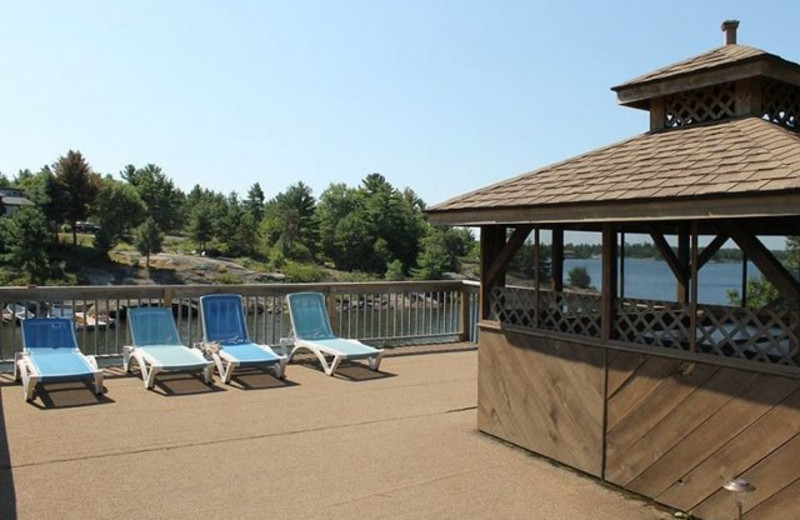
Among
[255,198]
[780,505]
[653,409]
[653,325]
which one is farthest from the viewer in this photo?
[255,198]

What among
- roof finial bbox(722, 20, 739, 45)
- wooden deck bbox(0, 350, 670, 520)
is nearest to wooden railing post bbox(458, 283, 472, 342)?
wooden deck bbox(0, 350, 670, 520)

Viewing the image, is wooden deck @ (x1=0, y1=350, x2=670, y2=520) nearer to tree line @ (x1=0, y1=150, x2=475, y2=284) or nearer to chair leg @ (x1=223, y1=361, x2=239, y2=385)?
chair leg @ (x1=223, y1=361, x2=239, y2=385)

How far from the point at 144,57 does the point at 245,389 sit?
7.08 meters

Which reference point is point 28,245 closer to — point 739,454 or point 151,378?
point 151,378

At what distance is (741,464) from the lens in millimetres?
3516

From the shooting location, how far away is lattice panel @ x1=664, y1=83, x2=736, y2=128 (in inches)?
195

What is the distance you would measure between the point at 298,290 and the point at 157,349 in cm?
208

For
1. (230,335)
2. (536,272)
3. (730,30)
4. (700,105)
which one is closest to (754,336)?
(536,272)

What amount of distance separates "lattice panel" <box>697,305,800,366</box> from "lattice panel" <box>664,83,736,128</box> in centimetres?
194

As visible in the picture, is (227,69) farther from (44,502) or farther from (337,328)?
(44,502)

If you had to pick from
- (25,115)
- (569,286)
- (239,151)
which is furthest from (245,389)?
(239,151)

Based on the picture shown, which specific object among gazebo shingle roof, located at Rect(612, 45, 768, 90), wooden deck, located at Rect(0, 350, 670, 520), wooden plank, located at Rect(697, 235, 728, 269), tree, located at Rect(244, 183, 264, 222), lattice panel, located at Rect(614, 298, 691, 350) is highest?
tree, located at Rect(244, 183, 264, 222)

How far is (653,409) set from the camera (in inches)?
159

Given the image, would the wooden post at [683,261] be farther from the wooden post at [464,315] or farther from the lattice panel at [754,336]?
the wooden post at [464,315]
